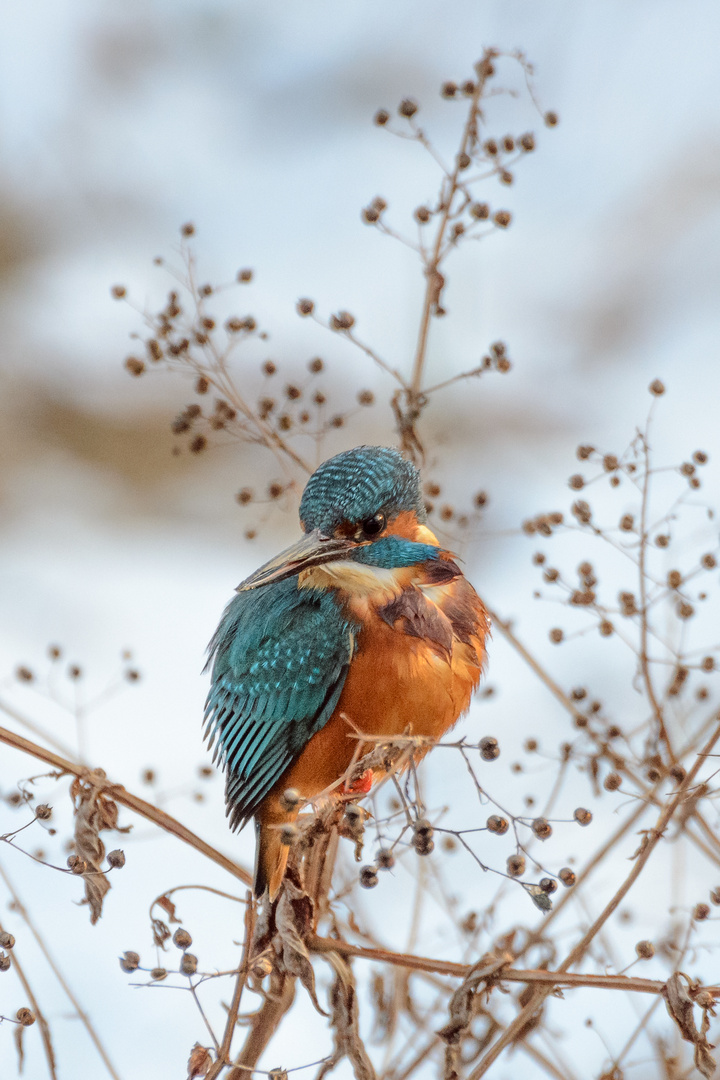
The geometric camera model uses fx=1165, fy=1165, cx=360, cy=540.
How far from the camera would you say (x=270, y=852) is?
2.58 meters

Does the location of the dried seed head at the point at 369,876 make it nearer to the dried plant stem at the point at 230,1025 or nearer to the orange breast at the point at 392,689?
the dried plant stem at the point at 230,1025

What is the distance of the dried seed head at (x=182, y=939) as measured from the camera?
202cm

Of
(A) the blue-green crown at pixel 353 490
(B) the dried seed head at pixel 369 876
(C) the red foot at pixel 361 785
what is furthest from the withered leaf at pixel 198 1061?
(A) the blue-green crown at pixel 353 490

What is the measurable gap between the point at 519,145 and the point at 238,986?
76.7 inches

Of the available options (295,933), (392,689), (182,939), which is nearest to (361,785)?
(392,689)

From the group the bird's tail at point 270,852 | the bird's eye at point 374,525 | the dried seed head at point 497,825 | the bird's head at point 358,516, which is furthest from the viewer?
the bird's eye at point 374,525

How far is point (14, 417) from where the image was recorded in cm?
604

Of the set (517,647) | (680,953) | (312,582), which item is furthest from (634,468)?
(680,953)

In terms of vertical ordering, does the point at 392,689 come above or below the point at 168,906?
above

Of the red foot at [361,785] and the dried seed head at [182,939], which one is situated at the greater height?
the red foot at [361,785]

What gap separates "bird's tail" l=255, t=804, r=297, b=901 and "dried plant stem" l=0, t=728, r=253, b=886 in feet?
0.40

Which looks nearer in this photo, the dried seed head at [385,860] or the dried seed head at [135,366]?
the dried seed head at [385,860]

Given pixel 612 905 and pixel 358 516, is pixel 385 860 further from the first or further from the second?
pixel 358 516

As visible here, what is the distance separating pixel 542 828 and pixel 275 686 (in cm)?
105
